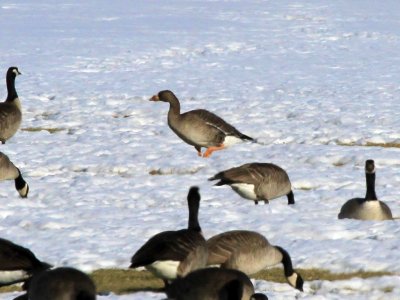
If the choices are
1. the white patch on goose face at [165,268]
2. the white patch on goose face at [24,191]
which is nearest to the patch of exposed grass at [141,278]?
the white patch on goose face at [165,268]

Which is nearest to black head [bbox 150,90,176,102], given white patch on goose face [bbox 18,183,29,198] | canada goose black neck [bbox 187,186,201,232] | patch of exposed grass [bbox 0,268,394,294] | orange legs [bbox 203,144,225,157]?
orange legs [bbox 203,144,225,157]

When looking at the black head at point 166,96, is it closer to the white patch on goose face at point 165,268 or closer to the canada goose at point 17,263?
the white patch on goose face at point 165,268

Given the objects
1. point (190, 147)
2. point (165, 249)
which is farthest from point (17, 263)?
point (190, 147)

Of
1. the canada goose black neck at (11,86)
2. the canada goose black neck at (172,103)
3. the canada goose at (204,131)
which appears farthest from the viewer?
the canada goose black neck at (11,86)

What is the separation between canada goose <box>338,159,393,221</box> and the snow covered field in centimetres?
21

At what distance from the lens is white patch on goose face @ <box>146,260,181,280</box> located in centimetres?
917

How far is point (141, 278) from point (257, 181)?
4.26 meters

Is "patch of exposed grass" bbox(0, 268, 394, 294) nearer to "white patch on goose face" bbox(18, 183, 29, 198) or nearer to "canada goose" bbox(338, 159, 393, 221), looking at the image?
"canada goose" bbox(338, 159, 393, 221)

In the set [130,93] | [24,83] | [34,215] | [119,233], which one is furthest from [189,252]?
[24,83]

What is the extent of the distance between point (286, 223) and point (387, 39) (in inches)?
1287

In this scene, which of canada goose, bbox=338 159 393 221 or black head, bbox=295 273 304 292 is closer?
black head, bbox=295 273 304 292

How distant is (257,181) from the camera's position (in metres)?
14.9

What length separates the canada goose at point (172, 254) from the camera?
9.11m

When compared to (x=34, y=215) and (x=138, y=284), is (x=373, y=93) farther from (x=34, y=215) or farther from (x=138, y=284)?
(x=138, y=284)
